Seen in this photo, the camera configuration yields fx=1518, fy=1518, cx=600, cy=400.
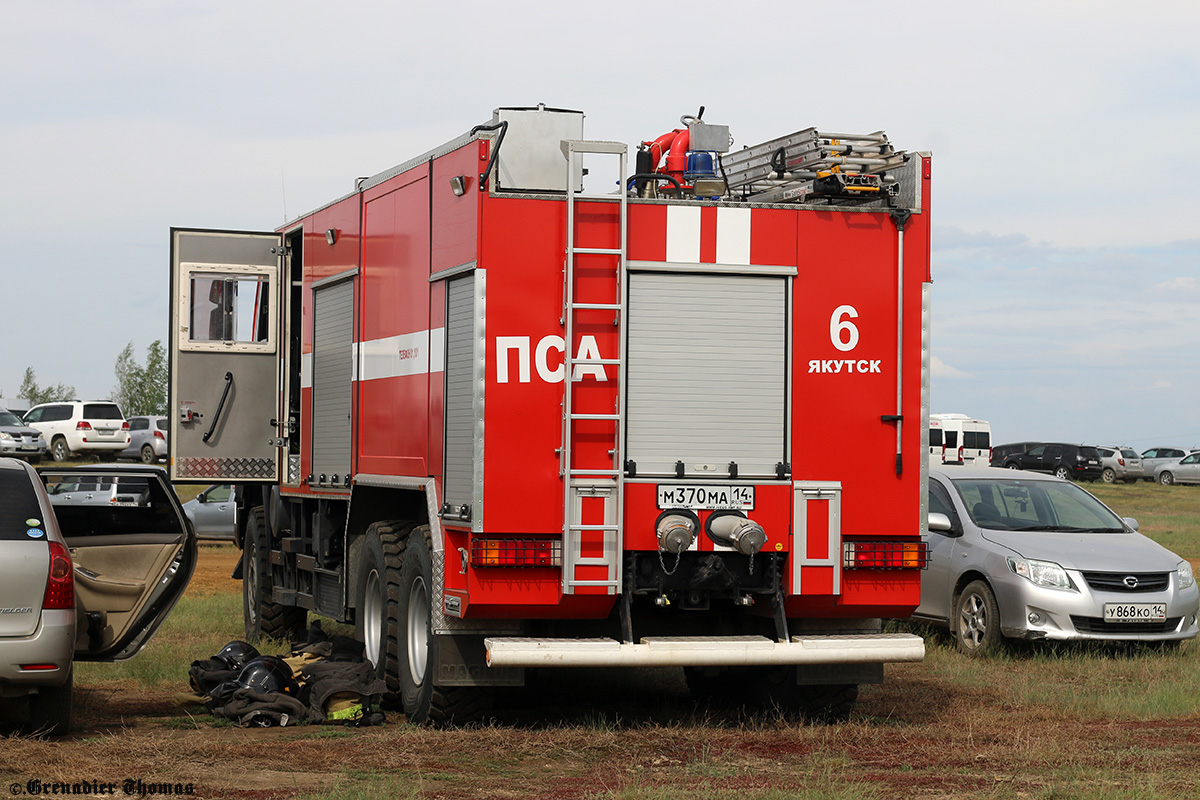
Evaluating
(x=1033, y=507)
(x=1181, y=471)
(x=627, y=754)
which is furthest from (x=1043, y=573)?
(x=1181, y=471)

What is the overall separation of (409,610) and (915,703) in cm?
360

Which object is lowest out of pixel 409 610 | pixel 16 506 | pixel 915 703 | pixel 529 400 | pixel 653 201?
pixel 915 703

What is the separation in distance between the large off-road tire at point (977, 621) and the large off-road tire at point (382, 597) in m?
5.32

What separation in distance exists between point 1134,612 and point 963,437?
4355 cm

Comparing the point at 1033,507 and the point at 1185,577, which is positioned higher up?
the point at 1033,507

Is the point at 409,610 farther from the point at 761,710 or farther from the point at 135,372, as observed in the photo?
the point at 135,372

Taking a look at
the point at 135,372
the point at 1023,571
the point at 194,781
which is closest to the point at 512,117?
the point at 194,781

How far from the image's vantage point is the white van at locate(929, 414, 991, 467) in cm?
5459

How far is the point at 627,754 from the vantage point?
842 cm

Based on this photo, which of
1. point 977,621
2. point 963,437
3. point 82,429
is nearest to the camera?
point 977,621

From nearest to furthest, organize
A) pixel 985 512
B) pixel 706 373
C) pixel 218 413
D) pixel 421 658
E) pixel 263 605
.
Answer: pixel 706 373, pixel 421 658, pixel 218 413, pixel 985 512, pixel 263 605

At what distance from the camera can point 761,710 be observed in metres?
10.1

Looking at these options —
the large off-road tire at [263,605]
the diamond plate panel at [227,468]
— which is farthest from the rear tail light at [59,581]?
the large off-road tire at [263,605]

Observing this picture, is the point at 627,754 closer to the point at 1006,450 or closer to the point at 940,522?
the point at 940,522
